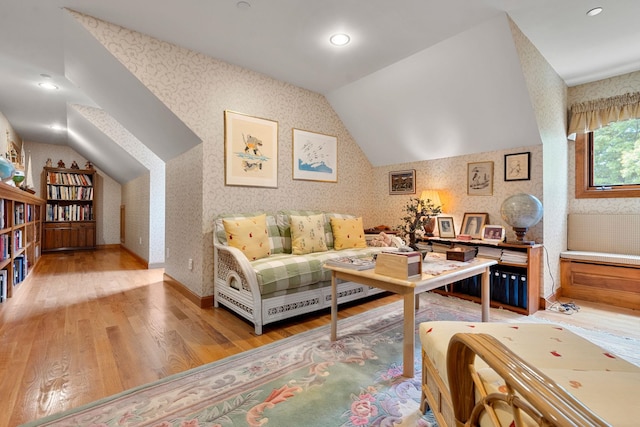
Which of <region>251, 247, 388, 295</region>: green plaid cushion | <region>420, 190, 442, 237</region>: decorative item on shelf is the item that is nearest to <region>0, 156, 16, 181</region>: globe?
<region>251, 247, 388, 295</region>: green plaid cushion

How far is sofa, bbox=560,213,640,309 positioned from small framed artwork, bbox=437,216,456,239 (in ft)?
3.80

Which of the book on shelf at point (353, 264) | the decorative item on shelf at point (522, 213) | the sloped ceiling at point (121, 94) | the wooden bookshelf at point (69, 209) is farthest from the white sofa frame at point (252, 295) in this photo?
the wooden bookshelf at point (69, 209)

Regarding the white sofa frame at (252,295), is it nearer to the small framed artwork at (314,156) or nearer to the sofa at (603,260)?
the small framed artwork at (314,156)

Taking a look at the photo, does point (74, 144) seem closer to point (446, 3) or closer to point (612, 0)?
point (446, 3)

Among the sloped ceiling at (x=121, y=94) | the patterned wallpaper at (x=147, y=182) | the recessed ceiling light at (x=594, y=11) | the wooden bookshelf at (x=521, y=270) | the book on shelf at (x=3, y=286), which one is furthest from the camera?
the patterned wallpaper at (x=147, y=182)

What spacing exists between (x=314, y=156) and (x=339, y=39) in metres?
1.49

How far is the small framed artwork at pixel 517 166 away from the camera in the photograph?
3068 mm

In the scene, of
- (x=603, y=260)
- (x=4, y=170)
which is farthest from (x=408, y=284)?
(x=4, y=170)

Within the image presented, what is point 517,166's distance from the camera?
10.3ft

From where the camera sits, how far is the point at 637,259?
285 cm

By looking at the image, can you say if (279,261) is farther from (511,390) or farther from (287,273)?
(511,390)

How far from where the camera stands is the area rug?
1.38 meters

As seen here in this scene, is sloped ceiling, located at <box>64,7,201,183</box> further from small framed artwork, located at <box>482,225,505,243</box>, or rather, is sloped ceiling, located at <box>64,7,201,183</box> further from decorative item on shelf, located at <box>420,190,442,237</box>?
small framed artwork, located at <box>482,225,505,243</box>

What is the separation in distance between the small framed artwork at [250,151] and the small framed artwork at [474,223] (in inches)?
89.6
